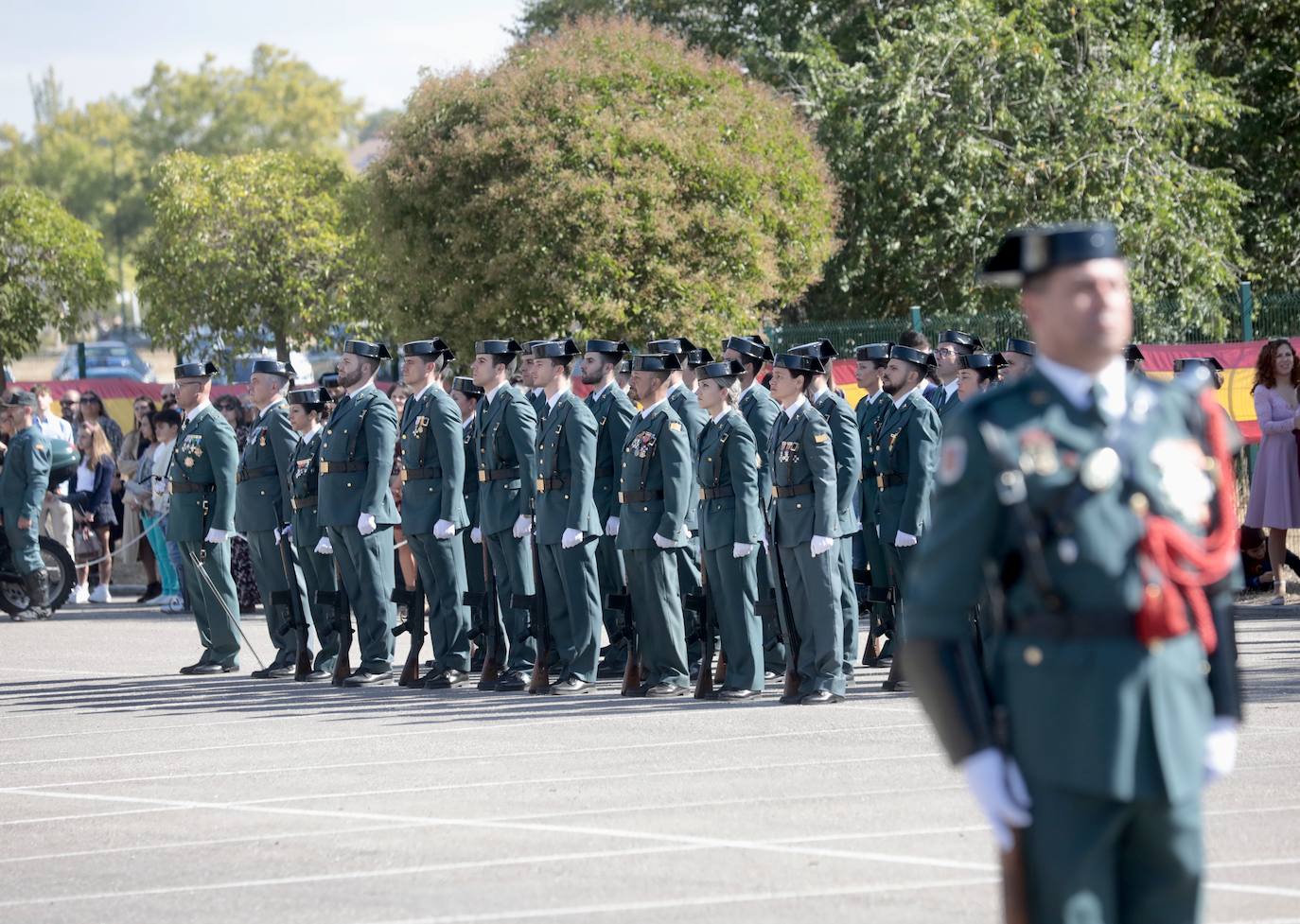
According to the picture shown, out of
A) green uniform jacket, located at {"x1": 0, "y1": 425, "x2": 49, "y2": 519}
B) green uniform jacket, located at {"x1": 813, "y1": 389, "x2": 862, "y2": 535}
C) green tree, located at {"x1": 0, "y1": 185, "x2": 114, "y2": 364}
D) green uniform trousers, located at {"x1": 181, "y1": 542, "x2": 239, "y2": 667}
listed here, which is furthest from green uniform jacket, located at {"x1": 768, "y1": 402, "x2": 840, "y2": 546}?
green tree, located at {"x1": 0, "y1": 185, "x2": 114, "y2": 364}

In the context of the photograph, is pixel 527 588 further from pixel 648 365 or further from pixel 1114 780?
pixel 1114 780

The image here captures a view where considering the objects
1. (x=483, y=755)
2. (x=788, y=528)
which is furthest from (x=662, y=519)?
(x=483, y=755)

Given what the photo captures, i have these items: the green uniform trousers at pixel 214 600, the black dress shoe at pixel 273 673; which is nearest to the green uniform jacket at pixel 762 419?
the black dress shoe at pixel 273 673

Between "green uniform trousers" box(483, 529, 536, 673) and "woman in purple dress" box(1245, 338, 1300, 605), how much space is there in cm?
561

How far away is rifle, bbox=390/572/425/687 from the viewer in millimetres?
12005

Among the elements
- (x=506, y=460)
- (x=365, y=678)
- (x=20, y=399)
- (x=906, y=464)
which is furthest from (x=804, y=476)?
(x=20, y=399)

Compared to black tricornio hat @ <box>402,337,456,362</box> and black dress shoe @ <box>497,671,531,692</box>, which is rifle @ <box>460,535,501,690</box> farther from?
black tricornio hat @ <box>402,337,456,362</box>

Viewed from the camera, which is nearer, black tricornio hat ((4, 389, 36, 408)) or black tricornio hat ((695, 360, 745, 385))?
black tricornio hat ((695, 360, 745, 385))

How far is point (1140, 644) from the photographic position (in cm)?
378

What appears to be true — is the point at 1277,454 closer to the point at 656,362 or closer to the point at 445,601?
the point at 656,362

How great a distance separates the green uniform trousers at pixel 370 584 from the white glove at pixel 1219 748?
8603 millimetres

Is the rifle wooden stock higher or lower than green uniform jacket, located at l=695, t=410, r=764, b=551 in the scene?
lower

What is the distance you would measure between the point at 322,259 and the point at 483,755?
21485 millimetres

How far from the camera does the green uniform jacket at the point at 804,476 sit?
1048 cm
